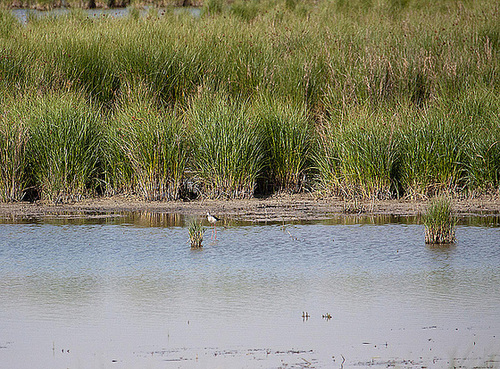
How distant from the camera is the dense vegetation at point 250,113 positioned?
1147cm

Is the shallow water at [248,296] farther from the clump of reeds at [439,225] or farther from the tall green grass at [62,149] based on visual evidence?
the tall green grass at [62,149]

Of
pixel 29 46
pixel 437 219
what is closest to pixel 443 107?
pixel 437 219

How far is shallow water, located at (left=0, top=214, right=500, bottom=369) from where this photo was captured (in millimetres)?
5340

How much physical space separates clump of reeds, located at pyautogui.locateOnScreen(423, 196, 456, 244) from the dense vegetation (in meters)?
2.53

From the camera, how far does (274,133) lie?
11945 millimetres

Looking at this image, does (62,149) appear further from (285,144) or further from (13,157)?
(285,144)

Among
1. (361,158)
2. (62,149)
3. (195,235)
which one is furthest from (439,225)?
(62,149)

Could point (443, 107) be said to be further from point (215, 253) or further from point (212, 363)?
point (212, 363)

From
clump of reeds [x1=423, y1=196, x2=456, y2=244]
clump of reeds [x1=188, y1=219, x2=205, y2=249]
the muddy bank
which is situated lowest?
the muddy bank

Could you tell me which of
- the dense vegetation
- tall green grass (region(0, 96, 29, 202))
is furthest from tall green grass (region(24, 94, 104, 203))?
tall green grass (region(0, 96, 29, 202))

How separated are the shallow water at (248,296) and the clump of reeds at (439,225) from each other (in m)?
0.14

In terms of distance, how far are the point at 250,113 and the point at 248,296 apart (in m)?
5.93

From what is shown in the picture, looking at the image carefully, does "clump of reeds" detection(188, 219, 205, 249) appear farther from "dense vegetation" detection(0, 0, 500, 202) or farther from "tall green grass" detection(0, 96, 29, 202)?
"tall green grass" detection(0, 96, 29, 202)

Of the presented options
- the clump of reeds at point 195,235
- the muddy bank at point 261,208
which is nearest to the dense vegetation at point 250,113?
the muddy bank at point 261,208
